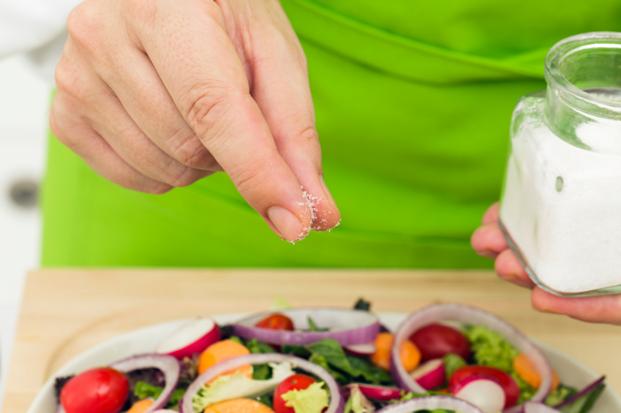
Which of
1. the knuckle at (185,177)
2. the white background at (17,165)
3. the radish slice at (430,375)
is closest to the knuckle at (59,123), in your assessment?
the knuckle at (185,177)

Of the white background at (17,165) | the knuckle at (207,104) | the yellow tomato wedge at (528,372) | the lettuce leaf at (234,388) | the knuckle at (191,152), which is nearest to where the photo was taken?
the knuckle at (207,104)

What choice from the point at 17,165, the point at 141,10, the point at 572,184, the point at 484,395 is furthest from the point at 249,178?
the point at 17,165

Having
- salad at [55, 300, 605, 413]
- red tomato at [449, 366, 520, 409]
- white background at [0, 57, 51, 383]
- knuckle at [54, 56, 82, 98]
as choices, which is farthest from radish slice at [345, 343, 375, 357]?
white background at [0, 57, 51, 383]

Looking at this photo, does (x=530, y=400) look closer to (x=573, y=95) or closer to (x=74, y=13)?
(x=573, y=95)

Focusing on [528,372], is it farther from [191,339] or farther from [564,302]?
[191,339]

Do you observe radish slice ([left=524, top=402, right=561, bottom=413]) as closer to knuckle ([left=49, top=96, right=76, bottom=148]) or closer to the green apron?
the green apron

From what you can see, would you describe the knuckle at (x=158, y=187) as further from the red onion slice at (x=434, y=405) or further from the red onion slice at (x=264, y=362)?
the red onion slice at (x=434, y=405)
